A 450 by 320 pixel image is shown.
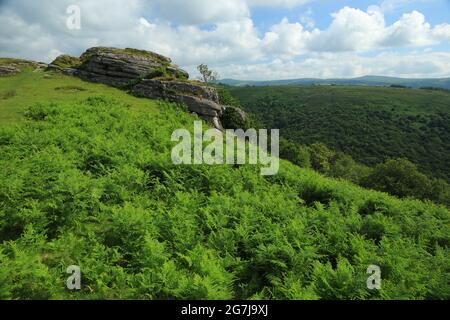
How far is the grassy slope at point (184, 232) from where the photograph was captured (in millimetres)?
8312

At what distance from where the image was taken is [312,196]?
17859 millimetres

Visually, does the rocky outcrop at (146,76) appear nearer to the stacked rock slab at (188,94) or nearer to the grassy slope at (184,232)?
the stacked rock slab at (188,94)

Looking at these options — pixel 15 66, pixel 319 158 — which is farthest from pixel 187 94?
pixel 319 158

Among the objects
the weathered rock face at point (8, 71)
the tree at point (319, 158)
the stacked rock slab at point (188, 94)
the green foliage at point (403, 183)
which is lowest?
the tree at point (319, 158)

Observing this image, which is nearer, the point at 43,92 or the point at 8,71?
the point at 43,92

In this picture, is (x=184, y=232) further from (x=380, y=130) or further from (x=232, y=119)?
(x=380, y=130)

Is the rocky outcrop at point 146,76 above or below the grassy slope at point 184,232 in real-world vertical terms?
above

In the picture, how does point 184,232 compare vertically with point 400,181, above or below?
above

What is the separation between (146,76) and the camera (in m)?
41.1

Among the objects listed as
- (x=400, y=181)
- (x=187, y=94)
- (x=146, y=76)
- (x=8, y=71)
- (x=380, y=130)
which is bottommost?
(x=380, y=130)

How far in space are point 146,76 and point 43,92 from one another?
11.8 m

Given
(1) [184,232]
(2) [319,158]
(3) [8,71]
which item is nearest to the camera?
(1) [184,232]

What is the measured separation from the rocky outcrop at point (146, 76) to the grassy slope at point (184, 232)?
1626 cm

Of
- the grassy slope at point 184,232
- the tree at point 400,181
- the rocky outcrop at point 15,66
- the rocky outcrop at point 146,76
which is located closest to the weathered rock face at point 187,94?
the rocky outcrop at point 146,76
